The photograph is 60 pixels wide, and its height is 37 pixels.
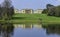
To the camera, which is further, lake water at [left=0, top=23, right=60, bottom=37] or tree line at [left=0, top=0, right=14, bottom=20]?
tree line at [left=0, top=0, right=14, bottom=20]

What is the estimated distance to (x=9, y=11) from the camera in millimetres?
70875

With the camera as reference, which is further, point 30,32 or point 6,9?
point 6,9

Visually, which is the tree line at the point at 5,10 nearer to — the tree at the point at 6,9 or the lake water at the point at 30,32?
the tree at the point at 6,9

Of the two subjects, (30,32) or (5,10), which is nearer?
(30,32)

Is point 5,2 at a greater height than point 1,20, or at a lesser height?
greater

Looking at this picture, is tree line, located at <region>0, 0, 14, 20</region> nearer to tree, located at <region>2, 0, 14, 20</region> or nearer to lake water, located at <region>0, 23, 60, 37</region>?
tree, located at <region>2, 0, 14, 20</region>

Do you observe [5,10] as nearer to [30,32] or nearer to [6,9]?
[6,9]

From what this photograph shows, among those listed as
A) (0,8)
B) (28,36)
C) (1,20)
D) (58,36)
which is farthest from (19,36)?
(0,8)

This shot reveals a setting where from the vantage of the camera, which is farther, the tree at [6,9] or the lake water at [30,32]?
the tree at [6,9]

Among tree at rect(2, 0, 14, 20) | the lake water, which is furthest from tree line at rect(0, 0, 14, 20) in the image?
the lake water

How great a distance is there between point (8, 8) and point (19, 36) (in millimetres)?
38951

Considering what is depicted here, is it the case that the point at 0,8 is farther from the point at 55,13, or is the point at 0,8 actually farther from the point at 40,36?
the point at 40,36

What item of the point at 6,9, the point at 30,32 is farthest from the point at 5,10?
the point at 30,32

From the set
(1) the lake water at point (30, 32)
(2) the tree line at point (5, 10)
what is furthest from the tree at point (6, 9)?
(1) the lake water at point (30, 32)
